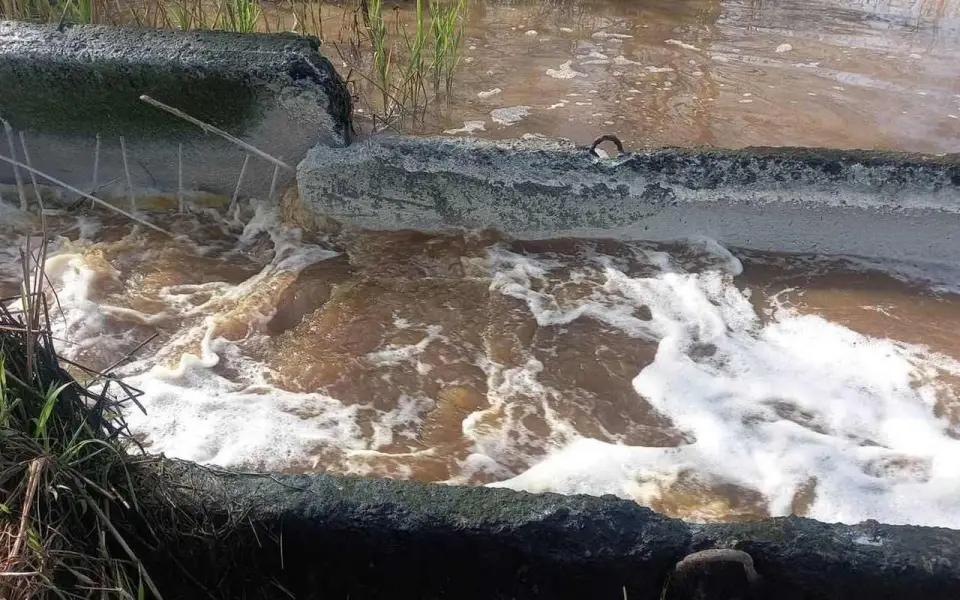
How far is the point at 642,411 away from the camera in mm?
2334

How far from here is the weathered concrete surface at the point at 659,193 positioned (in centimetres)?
287

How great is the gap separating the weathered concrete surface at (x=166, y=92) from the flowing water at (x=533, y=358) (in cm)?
32

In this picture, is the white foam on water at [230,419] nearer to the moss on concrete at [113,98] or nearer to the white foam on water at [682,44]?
the moss on concrete at [113,98]

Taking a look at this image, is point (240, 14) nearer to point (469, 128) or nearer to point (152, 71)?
point (152, 71)

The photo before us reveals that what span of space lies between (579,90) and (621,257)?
2.46 meters

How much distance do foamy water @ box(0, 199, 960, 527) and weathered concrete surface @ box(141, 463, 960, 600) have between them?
600 millimetres

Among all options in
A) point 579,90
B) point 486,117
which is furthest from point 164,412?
point 579,90

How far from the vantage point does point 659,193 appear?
116 inches

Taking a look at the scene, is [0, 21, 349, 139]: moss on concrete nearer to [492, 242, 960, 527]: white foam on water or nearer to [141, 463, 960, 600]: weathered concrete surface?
[492, 242, 960, 527]: white foam on water

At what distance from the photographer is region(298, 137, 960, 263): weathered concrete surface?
287 cm

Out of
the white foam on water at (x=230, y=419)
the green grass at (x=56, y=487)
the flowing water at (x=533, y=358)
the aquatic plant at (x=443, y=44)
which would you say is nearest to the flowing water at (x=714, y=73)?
the aquatic plant at (x=443, y=44)

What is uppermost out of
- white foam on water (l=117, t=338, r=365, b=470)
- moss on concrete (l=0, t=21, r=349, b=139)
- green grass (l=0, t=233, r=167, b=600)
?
moss on concrete (l=0, t=21, r=349, b=139)

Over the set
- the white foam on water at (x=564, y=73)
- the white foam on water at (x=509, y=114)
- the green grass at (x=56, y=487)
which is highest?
the white foam on water at (x=564, y=73)

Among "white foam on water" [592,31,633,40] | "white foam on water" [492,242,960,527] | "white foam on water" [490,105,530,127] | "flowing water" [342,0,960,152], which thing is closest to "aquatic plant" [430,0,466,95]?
"flowing water" [342,0,960,152]
